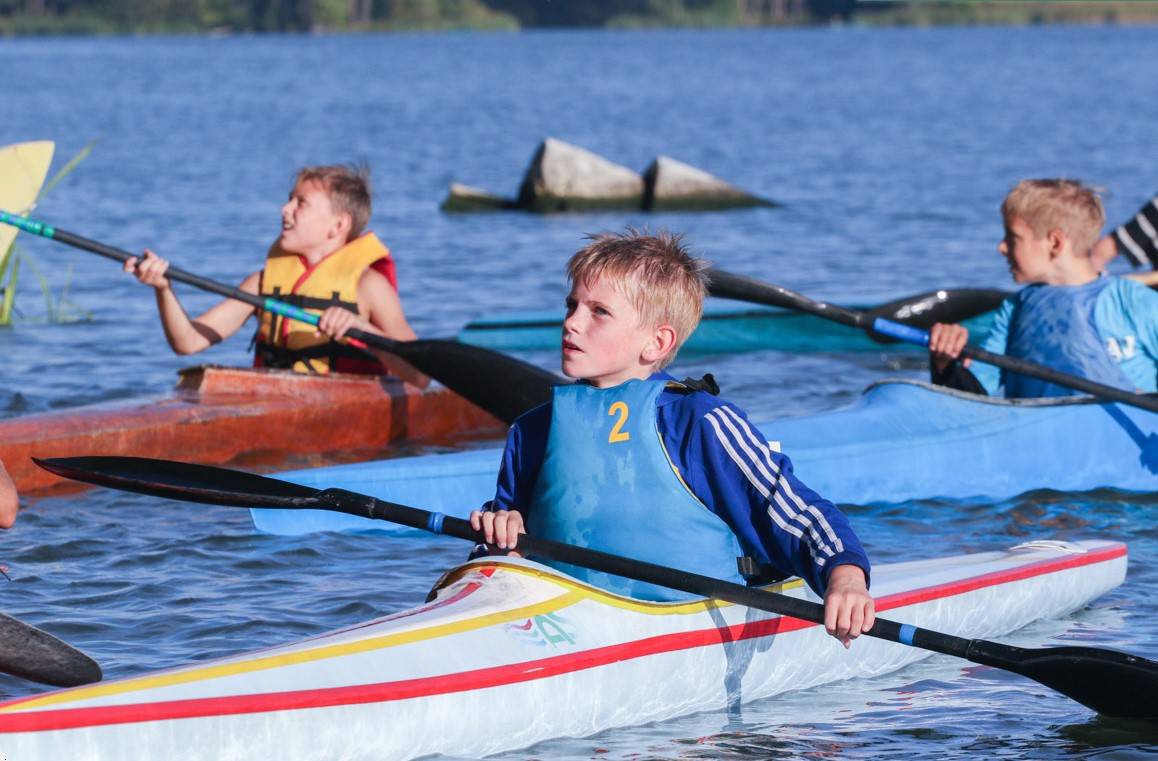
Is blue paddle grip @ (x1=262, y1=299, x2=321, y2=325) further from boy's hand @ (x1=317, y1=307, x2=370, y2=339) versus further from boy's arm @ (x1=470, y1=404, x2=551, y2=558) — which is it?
boy's arm @ (x1=470, y1=404, x2=551, y2=558)

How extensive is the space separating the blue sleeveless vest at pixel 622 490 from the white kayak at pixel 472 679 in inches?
4.5

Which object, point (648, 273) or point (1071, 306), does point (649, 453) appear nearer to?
point (648, 273)

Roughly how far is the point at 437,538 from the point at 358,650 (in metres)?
2.62

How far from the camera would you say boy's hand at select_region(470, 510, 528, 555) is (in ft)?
12.0

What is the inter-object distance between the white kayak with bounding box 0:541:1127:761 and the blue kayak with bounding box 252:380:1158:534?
1.81 meters

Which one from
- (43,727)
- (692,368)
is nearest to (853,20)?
(692,368)

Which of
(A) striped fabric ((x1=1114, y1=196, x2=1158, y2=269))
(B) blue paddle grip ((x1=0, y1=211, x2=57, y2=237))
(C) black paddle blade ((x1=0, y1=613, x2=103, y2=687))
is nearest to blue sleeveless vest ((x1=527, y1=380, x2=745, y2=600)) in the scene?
(C) black paddle blade ((x1=0, y1=613, x2=103, y2=687))

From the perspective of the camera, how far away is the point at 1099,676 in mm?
3836

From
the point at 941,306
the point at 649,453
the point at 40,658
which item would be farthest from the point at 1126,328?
the point at 40,658

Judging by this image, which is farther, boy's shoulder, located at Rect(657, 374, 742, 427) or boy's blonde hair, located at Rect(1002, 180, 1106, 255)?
boy's blonde hair, located at Rect(1002, 180, 1106, 255)

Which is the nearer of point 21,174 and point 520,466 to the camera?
point 520,466

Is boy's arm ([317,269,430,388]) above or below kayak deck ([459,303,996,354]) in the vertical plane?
above

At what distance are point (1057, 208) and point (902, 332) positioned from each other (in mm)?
662

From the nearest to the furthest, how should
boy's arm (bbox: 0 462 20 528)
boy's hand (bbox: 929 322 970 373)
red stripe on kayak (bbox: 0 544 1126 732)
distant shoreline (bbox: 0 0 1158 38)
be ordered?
1. red stripe on kayak (bbox: 0 544 1126 732)
2. boy's arm (bbox: 0 462 20 528)
3. boy's hand (bbox: 929 322 970 373)
4. distant shoreline (bbox: 0 0 1158 38)
